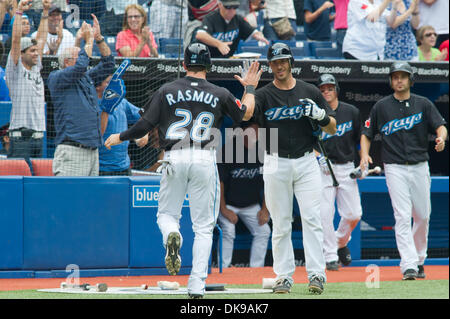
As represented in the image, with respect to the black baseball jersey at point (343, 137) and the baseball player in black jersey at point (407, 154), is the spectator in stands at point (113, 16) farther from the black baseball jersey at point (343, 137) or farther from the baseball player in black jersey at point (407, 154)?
the baseball player in black jersey at point (407, 154)

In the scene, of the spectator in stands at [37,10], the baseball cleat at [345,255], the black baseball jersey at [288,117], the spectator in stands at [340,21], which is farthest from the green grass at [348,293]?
the spectator in stands at [340,21]

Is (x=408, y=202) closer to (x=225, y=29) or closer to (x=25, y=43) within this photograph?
(x=225, y=29)

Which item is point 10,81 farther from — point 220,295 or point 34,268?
point 220,295

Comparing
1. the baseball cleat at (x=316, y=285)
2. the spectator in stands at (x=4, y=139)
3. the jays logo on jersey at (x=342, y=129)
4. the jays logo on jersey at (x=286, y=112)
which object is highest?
the jays logo on jersey at (x=286, y=112)

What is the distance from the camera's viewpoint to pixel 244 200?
996cm

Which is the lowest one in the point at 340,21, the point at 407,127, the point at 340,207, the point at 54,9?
the point at 340,207

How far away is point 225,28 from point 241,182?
2.13m

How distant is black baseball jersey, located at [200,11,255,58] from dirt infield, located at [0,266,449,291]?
10.1 ft

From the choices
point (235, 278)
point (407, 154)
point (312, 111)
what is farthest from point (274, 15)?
point (312, 111)

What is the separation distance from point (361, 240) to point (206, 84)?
201 inches

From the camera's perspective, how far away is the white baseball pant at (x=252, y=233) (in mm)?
9742

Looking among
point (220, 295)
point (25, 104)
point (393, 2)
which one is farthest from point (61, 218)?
point (393, 2)

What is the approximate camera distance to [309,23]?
12773 mm

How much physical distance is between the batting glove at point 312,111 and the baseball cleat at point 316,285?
1335 mm
